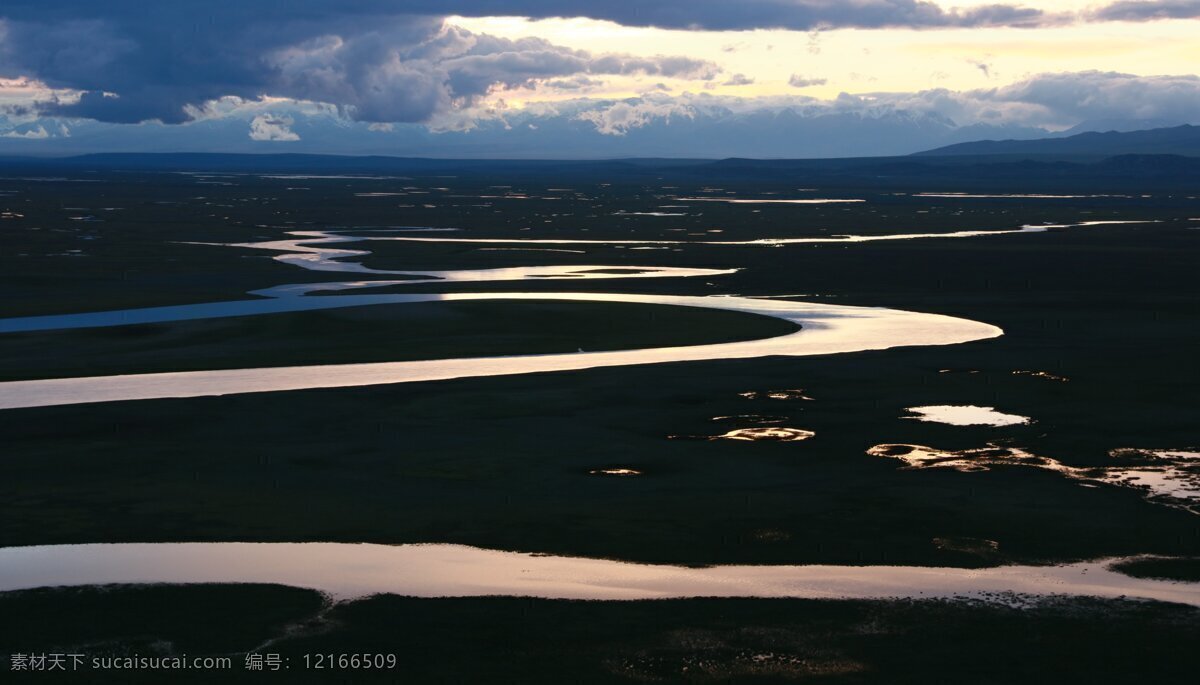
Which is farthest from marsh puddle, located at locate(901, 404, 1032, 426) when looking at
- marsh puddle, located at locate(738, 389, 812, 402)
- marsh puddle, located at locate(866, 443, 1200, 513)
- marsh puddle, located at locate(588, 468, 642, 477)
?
marsh puddle, located at locate(588, 468, 642, 477)

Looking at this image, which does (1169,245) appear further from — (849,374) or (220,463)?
(220,463)

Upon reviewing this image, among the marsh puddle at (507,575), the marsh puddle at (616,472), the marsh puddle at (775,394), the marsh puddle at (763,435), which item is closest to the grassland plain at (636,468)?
the marsh puddle at (775,394)

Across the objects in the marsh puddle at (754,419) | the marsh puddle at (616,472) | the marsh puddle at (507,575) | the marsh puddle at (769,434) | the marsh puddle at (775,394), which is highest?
the marsh puddle at (507,575)

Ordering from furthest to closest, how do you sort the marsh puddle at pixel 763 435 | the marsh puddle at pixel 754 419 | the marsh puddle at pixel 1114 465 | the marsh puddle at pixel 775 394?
the marsh puddle at pixel 775 394 < the marsh puddle at pixel 754 419 < the marsh puddle at pixel 763 435 < the marsh puddle at pixel 1114 465

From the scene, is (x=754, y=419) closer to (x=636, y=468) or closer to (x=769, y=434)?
(x=769, y=434)

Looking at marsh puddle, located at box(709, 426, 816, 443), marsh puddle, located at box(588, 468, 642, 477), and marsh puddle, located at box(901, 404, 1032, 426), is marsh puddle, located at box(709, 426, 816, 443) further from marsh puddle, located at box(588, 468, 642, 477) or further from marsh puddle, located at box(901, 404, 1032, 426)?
marsh puddle, located at box(588, 468, 642, 477)

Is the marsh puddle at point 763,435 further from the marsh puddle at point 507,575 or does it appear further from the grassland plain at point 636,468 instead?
the marsh puddle at point 507,575

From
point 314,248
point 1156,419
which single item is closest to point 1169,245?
point 314,248
